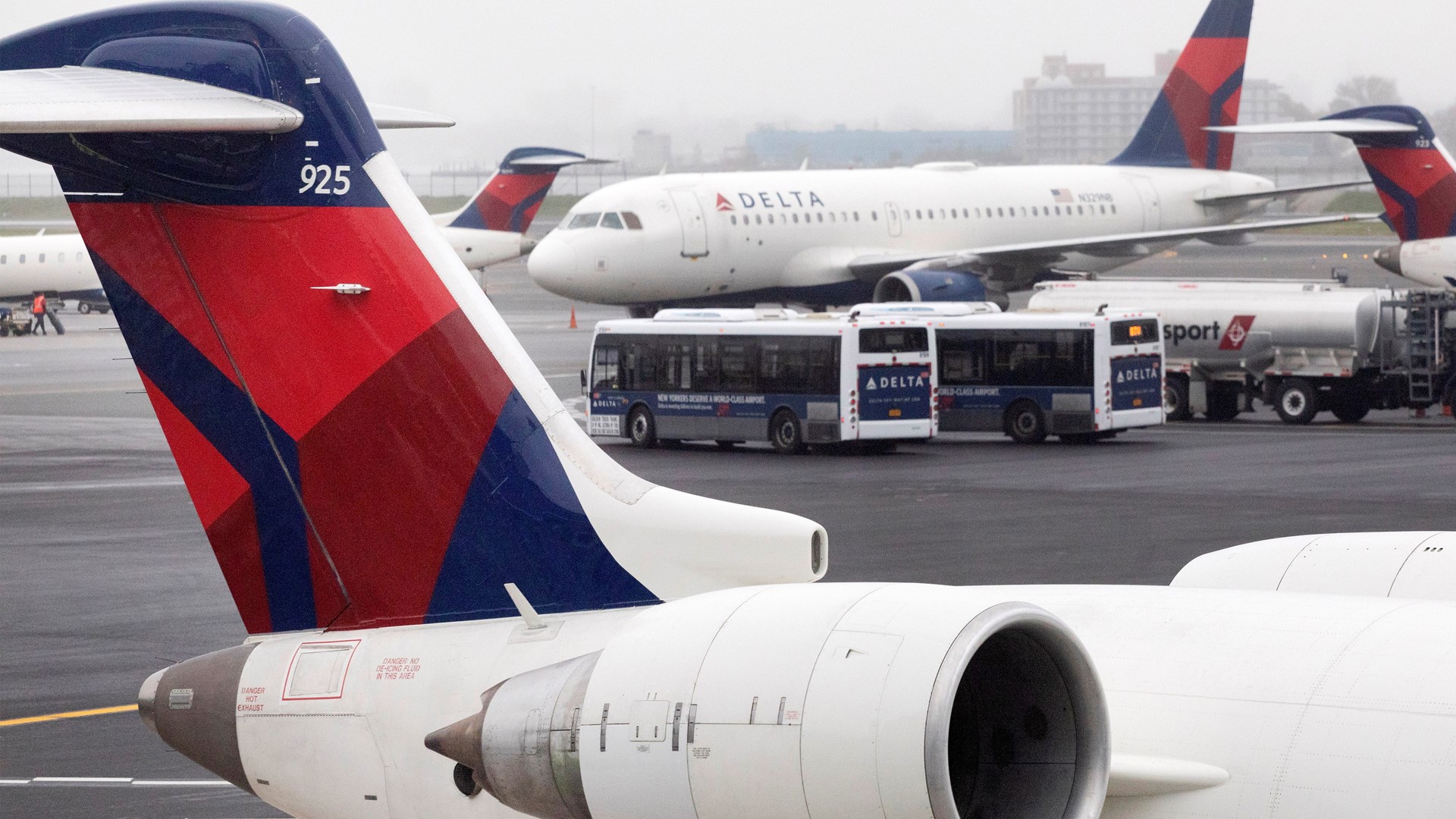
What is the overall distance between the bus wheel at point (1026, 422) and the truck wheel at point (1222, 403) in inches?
188

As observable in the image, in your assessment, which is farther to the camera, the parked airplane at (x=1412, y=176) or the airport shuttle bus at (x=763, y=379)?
the parked airplane at (x=1412, y=176)

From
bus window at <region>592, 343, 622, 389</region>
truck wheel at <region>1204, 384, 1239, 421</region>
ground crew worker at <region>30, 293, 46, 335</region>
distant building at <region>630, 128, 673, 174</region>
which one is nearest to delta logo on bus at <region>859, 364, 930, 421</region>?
bus window at <region>592, 343, 622, 389</region>

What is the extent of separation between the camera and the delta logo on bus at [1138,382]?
32469mm

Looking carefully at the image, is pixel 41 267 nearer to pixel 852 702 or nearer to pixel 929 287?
pixel 929 287

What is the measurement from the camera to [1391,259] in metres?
39.5

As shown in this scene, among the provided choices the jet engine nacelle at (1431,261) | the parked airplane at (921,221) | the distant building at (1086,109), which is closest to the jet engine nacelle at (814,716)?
→ the jet engine nacelle at (1431,261)

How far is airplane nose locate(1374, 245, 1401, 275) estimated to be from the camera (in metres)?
39.2

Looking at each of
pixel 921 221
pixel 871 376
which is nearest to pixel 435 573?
pixel 871 376

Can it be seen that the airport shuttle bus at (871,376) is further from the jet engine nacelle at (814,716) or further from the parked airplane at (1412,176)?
the jet engine nacelle at (814,716)

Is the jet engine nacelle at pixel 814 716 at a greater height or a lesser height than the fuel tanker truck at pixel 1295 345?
greater

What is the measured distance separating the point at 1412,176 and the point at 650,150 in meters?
137

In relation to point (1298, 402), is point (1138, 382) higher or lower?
higher

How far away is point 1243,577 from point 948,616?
10.8ft

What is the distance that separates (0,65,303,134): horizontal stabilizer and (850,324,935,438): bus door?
24.7 metres
